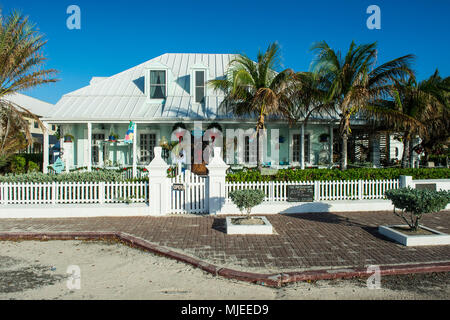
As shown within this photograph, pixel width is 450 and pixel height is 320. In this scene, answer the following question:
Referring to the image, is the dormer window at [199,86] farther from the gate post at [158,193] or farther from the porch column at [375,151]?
the porch column at [375,151]

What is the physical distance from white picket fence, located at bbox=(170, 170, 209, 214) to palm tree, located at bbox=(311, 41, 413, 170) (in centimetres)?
567

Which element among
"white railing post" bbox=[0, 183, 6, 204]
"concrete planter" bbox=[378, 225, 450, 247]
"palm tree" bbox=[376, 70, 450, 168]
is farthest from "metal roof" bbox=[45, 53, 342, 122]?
"concrete planter" bbox=[378, 225, 450, 247]

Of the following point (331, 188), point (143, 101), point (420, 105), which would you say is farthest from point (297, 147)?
point (143, 101)

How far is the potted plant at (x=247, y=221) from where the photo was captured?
6.88 m

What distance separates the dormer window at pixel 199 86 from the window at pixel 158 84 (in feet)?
5.90

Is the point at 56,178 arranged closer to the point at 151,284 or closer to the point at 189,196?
the point at 189,196

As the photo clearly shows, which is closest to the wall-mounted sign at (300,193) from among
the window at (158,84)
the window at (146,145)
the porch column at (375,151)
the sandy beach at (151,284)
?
the sandy beach at (151,284)

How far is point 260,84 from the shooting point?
1141cm

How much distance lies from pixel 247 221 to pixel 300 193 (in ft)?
9.22

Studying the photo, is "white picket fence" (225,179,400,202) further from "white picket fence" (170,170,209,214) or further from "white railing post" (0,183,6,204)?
"white railing post" (0,183,6,204)

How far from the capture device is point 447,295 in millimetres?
4156

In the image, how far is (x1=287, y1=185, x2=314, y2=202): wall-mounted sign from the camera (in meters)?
9.30

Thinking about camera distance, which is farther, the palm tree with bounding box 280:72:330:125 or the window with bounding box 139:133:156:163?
the window with bounding box 139:133:156:163

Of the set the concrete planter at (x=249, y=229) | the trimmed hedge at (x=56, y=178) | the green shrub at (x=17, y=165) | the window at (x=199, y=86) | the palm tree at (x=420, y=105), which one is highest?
the window at (x=199, y=86)
